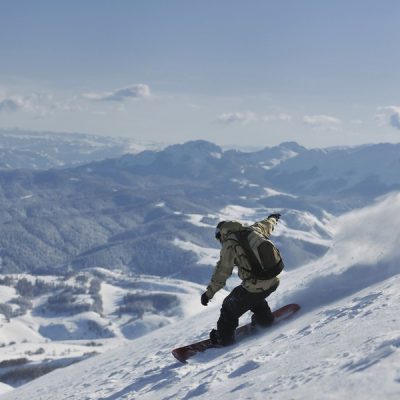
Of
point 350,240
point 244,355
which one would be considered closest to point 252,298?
point 244,355

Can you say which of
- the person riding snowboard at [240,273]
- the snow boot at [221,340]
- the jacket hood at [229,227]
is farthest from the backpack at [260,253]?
the snow boot at [221,340]

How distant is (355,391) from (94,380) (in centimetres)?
1143

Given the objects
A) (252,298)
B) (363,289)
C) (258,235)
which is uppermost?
(258,235)

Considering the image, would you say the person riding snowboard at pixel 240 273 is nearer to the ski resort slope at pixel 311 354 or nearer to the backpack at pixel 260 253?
the backpack at pixel 260 253

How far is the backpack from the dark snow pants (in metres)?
0.76

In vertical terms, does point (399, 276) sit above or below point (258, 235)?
below

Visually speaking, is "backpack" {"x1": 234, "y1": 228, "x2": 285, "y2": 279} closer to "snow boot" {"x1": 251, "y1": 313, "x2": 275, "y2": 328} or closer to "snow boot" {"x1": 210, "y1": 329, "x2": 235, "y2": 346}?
"snow boot" {"x1": 210, "y1": 329, "x2": 235, "y2": 346}

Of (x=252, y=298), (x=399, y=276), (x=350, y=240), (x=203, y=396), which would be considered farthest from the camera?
(x=350, y=240)

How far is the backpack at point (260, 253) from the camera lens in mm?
11688

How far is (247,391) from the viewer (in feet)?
29.3

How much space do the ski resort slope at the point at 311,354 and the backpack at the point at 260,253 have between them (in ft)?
5.81

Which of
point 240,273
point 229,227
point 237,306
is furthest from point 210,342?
point 229,227

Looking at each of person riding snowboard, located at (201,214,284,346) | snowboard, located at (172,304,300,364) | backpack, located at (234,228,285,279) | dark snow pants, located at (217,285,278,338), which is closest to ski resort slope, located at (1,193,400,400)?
snowboard, located at (172,304,300,364)

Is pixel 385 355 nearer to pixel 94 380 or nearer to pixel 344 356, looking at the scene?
pixel 344 356
